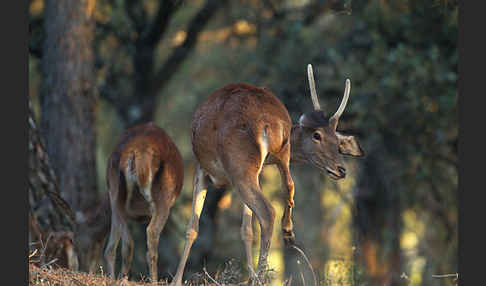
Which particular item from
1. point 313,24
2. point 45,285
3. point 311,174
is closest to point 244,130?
point 45,285

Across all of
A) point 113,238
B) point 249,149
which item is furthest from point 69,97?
point 249,149

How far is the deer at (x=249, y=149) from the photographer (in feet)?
22.5

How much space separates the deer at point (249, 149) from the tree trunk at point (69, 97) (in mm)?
3913

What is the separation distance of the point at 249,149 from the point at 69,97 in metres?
4.89

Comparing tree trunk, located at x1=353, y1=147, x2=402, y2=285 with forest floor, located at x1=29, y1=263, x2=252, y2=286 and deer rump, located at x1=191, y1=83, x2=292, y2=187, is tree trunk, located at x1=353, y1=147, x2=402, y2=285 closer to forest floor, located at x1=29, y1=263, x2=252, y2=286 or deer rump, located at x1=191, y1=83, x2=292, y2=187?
deer rump, located at x1=191, y1=83, x2=292, y2=187

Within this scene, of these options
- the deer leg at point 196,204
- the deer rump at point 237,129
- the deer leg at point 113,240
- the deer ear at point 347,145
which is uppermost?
the deer rump at point 237,129

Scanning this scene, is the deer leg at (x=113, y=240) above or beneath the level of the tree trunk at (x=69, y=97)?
beneath

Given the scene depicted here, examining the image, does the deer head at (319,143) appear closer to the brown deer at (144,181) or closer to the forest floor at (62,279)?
the brown deer at (144,181)

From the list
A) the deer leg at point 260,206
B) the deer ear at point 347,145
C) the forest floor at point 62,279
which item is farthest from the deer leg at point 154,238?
the deer ear at point 347,145

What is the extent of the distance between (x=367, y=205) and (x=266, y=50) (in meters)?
4.46

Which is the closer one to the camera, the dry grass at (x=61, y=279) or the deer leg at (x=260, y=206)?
the dry grass at (x=61, y=279)

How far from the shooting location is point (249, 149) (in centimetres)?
690

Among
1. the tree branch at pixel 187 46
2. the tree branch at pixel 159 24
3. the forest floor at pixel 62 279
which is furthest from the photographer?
the tree branch at pixel 187 46

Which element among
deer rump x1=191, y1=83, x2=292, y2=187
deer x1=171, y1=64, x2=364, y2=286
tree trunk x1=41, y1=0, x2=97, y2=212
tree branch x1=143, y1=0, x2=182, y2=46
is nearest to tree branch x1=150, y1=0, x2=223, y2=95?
tree branch x1=143, y1=0, x2=182, y2=46
